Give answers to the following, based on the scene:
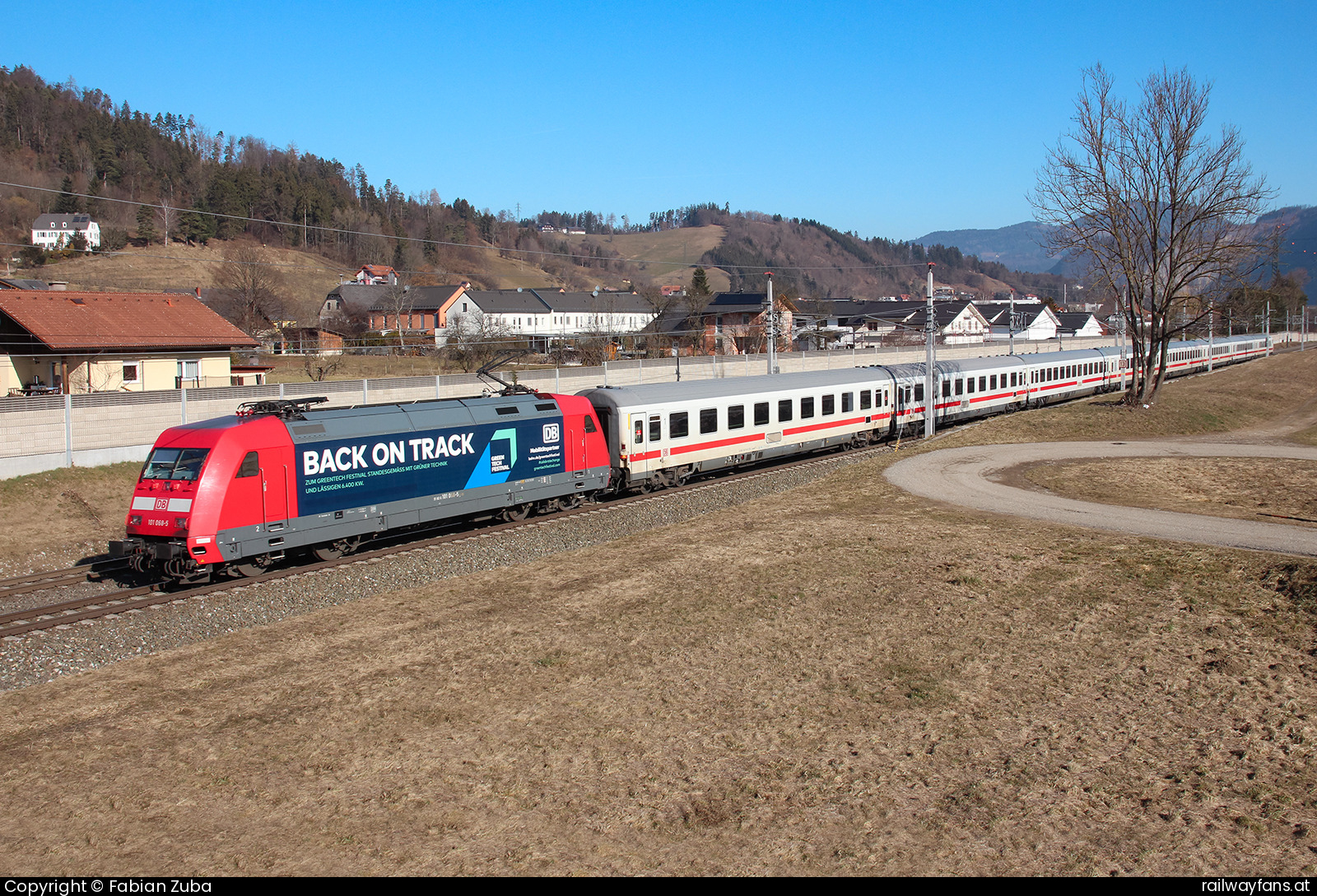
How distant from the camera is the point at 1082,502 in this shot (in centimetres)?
2206

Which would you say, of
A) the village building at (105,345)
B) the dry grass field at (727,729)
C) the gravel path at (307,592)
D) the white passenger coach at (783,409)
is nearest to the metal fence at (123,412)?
the white passenger coach at (783,409)

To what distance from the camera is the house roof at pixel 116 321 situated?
35250mm

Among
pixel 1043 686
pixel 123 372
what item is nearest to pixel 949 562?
pixel 1043 686

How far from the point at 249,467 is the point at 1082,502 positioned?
1903 centimetres

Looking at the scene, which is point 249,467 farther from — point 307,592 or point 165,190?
point 165,190

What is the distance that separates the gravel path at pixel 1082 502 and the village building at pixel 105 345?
1123 inches

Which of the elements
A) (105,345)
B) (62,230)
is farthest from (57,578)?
(62,230)

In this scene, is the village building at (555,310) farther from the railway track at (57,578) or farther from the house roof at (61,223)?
the railway track at (57,578)

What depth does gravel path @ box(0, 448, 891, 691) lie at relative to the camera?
13859 millimetres

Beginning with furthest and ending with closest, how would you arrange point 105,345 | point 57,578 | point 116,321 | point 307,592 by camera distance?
1. point 116,321
2. point 105,345
3. point 57,578
4. point 307,592

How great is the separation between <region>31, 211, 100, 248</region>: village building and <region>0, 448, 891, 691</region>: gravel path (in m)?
119

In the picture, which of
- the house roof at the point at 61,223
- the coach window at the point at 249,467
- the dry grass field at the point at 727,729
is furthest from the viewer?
the house roof at the point at 61,223
